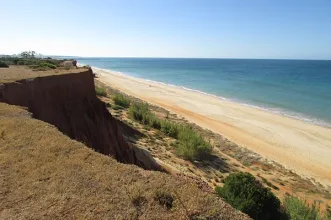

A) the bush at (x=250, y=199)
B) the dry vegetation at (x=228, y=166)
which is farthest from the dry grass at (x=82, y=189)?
the dry vegetation at (x=228, y=166)

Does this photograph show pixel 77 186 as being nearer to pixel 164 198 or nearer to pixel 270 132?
pixel 164 198

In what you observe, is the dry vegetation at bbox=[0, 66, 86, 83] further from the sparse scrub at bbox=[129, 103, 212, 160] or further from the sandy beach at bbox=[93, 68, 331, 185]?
the sandy beach at bbox=[93, 68, 331, 185]

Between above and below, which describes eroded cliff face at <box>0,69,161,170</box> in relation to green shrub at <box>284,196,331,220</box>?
above

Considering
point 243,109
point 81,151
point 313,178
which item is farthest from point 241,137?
point 81,151

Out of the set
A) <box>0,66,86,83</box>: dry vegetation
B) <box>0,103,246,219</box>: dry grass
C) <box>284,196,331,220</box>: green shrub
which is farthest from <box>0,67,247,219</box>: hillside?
<box>284,196,331,220</box>: green shrub

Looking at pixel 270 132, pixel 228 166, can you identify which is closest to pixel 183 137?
pixel 228 166
